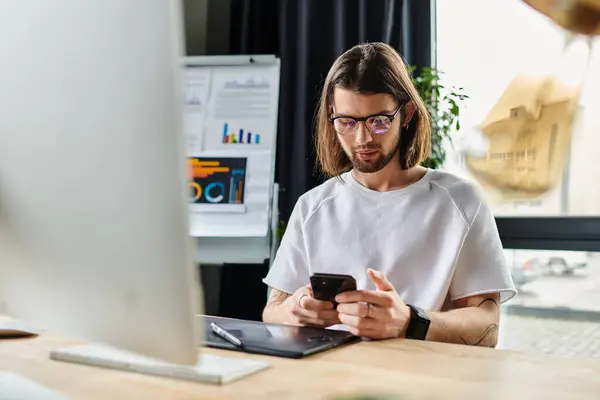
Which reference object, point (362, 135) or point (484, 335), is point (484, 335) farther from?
point (362, 135)

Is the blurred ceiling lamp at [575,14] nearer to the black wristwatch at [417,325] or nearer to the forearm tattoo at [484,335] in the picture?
the black wristwatch at [417,325]

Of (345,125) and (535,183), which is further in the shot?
(535,183)

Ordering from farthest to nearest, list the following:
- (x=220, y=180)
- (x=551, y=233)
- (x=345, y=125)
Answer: (x=220, y=180) < (x=551, y=233) < (x=345, y=125)

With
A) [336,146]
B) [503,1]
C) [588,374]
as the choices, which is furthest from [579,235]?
[588,374]

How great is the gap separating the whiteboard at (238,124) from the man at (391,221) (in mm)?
1062

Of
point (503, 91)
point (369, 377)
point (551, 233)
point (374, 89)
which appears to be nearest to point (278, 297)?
point (374, 89)

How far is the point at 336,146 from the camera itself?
1.88 metres

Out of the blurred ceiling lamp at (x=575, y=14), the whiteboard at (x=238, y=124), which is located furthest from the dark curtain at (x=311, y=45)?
the blurred ceiling lamp at (x=575, y=14)

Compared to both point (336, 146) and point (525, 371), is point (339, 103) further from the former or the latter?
point (525, 371)

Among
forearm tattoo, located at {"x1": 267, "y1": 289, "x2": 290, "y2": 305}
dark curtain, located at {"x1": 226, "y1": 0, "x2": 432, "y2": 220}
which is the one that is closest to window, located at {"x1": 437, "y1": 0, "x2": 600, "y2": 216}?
dark curtain, located at {"x1": 226, "y1": 0, "x2": 432, "y2": 220}

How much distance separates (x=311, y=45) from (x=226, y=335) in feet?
7.39

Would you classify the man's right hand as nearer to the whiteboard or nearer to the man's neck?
the man's neck

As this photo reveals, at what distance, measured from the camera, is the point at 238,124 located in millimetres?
3020

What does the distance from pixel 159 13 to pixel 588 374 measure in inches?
26.9
